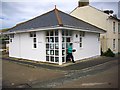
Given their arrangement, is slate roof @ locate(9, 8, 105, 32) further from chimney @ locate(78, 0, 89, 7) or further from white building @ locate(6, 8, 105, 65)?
chimney @ locate(78, 0, 89, 7)

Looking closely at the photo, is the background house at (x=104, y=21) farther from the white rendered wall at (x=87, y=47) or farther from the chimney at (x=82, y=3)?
the white rendered wall at (x=87, y=47)

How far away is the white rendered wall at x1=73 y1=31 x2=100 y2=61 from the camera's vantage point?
16.3 m

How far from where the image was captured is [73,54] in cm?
1582

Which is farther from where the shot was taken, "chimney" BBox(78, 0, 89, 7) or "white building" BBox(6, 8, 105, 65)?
"chimney" BBox(78, 0, 89, 7)

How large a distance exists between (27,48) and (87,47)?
643 centimetres

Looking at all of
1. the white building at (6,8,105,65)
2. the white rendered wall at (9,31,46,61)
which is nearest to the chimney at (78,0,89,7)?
the white building at (6,8,105,65)

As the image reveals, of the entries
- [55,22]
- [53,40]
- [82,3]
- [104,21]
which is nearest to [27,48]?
[53,40]

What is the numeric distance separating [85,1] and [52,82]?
20.8 meters

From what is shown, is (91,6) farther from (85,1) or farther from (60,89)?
(60,89)

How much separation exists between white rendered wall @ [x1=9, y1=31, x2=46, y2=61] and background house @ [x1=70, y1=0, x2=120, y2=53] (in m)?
11.7

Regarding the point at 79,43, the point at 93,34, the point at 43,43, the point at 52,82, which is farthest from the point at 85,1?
the point at 52,82

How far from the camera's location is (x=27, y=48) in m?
17.4

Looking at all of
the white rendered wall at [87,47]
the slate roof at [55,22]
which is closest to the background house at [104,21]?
the white rendered wall at [87,47]

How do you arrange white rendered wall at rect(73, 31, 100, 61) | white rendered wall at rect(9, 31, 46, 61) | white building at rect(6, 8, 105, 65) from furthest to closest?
white rendered wall at rect(73, 31, 100, 61) < white rendered wall at rect(9, 31, 46, 61) < white building at rect(6, 8, 105, 65)
